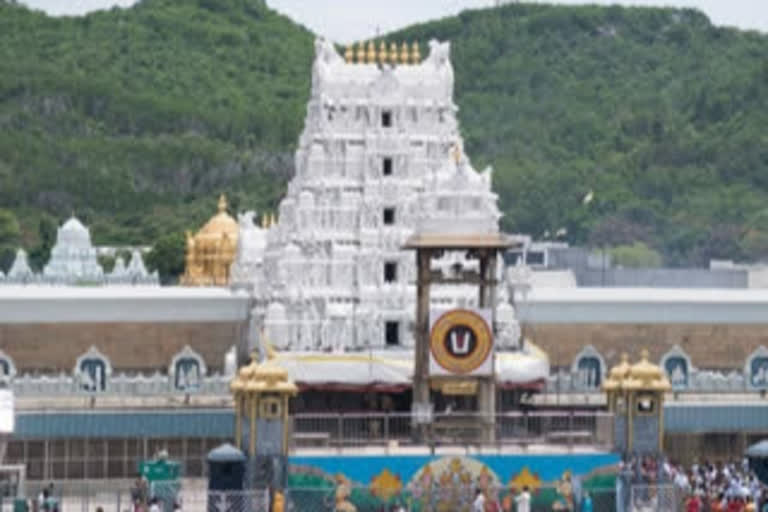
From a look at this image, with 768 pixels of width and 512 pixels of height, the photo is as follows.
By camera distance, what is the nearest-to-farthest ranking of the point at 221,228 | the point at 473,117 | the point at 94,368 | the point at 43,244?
the point at 94,368 → the point at 221,228 → the point at 43,244 → the point at 473,117

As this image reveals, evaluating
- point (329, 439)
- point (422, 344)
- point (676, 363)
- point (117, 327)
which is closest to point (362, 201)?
point (117, 327)

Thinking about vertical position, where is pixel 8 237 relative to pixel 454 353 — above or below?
above

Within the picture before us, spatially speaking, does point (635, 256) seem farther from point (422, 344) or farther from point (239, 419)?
point (239, 419)

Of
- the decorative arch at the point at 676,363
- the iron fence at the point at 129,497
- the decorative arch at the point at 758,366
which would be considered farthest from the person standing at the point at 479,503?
the decorative arch at the point at 758,366

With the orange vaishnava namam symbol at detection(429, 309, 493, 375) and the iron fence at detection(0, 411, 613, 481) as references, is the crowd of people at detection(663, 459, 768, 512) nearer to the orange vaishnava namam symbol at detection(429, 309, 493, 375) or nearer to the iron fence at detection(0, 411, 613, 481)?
the iron fence at detection(0, 411, 613, 481)

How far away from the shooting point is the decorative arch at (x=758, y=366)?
71.6 m

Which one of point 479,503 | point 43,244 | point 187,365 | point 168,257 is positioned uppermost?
point 43,244

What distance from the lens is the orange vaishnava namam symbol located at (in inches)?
2303

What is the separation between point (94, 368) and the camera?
228ft

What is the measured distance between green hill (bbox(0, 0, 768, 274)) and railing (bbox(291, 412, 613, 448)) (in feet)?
249

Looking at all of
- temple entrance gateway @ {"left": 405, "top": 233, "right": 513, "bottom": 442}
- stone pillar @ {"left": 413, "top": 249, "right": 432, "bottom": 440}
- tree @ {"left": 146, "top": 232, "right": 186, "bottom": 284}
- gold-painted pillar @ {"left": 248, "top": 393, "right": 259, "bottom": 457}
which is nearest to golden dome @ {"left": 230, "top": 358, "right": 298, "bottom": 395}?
gold-painted pillar @ {"left": 248, "top": 393, "right": 259, "bottom": 457}

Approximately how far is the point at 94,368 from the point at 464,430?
47.2 feet

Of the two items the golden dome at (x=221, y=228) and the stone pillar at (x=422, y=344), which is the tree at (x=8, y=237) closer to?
A: the golden dome at (x=221, y=228)

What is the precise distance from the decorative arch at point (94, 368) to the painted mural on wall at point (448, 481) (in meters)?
14.6
